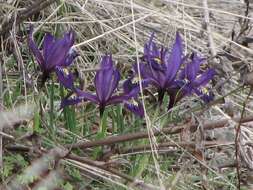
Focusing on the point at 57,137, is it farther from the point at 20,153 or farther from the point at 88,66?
the point at 88,66

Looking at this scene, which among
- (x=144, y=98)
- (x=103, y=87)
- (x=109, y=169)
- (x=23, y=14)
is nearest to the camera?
(x=109, y=169)

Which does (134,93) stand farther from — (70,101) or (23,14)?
(23,14)

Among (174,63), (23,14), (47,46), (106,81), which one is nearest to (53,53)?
(47,46)

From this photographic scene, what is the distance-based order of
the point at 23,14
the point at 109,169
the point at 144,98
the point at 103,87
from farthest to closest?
the point at 23,14 < the point at 144,98 < the point at 103,87 < the point at 109,169

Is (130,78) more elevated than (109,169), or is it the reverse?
(130,78)

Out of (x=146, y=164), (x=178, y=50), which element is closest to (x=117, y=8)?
(x=178, y=50)

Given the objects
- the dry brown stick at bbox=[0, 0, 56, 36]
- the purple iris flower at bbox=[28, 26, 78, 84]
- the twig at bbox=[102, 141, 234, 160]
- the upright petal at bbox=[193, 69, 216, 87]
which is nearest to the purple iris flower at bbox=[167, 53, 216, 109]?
the upright petal at bbox=[193, 69, 216, 87]
